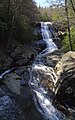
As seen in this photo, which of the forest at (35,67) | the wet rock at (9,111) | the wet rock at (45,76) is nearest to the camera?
the wet rock at (9,111)

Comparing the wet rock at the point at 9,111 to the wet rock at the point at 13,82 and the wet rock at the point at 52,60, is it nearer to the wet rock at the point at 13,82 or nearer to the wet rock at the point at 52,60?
the wet rock at the point at 13,82

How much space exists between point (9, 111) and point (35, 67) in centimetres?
697

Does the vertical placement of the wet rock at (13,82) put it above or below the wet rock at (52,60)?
above

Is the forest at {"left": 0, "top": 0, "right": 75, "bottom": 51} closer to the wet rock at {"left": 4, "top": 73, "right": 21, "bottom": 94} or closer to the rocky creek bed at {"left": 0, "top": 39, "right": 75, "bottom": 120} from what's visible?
the rocky creek bed at {"left": 0, "top": 39, "right": 75, "bottom": 120}

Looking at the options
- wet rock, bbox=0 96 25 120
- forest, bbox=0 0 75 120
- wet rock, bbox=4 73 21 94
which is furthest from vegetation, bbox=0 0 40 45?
wet rock, bbox=0 96 25 120

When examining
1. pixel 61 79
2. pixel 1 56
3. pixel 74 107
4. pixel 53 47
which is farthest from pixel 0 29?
pixel 74 107

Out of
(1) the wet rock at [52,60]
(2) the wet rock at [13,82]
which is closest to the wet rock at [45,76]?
(1) the wet rock at [52,60]

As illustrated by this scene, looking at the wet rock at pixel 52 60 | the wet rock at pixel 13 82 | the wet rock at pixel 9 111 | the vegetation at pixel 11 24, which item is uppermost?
the vegetation at pixel 11 24

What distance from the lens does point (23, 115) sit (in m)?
9.55

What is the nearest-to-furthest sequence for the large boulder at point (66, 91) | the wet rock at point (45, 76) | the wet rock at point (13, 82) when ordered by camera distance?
the large boulder at point (66, 91)
the wet rock at point (13, 82)
the wet rock at point (45, 76)

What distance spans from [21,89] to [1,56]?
14.9ft

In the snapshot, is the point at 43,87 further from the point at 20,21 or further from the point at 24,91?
the point at 20,21

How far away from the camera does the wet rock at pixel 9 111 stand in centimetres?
919

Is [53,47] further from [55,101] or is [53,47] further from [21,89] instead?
[55,101]
